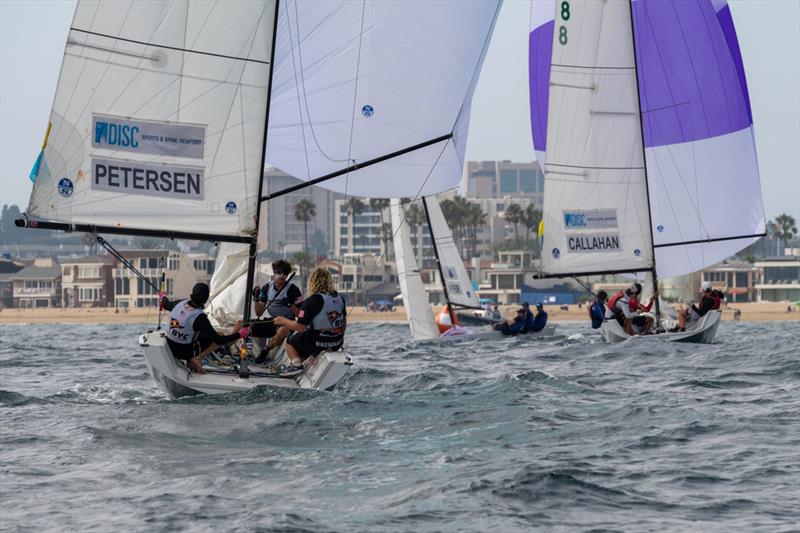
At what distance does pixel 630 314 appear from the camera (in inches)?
1056

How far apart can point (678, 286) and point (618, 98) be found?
8803 cm

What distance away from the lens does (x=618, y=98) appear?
94.3 feet

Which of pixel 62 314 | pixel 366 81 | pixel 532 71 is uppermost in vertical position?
pixel 532 71

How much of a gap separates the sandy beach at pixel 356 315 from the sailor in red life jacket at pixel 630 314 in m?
64.6

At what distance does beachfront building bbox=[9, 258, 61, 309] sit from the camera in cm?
13075

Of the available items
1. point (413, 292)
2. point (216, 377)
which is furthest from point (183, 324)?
point (413, 292)

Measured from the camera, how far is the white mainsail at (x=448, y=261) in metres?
38.6

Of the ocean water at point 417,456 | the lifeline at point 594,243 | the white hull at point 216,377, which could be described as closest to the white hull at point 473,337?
the lifeline at point 594,243

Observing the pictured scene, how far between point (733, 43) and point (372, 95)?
626 inches

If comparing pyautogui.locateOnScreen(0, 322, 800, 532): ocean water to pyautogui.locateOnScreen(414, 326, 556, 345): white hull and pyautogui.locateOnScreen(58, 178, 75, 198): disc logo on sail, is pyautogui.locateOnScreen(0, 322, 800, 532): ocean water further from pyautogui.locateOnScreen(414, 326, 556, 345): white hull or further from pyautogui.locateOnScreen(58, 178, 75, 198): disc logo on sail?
pyautogui.locateOnScreen(414, 326, 556, 345): white hull

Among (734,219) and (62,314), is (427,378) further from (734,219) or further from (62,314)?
(62,314)

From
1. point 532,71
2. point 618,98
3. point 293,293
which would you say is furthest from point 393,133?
point 532,71

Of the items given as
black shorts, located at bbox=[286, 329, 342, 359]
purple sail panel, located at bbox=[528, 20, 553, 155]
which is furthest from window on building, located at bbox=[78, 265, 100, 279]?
black shorts, located at bbox=[286, 329, 342, 359]

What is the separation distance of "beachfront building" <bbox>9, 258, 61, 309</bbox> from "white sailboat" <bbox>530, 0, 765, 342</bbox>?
10898cm
